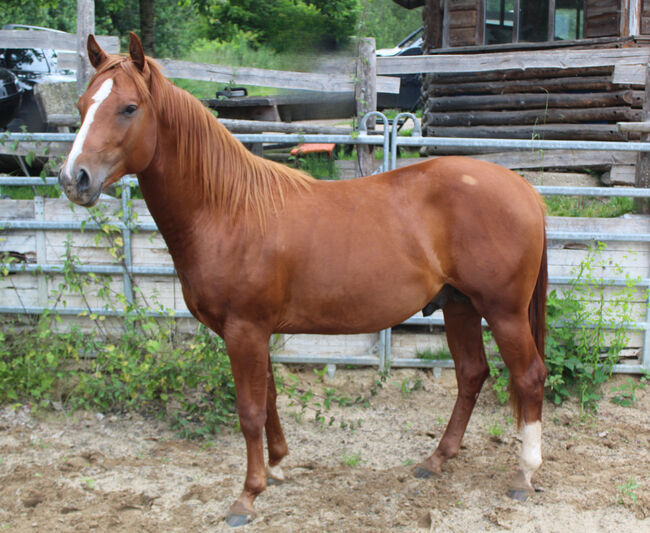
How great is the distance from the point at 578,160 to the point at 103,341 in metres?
6.78

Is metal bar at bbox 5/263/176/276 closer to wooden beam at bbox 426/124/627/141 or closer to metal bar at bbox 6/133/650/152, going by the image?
metal bar at bbox 6/133/650/152

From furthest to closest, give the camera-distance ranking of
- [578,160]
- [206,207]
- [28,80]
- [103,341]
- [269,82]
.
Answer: [28,80] < [578,160] < [269,82] < [103,341] < [206,207]

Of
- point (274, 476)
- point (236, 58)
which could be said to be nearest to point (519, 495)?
point (274, 476)

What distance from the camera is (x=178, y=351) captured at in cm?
424

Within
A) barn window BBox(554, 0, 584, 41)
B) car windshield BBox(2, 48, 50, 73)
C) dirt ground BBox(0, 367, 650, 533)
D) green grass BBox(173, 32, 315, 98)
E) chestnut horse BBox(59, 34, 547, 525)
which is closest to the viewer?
chestnut horse BBox(59, 34, 547, 525)

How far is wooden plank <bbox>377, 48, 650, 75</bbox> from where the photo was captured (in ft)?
18.1

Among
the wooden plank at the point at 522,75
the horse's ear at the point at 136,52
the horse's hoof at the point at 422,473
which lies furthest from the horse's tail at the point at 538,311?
the wooden plank at the point at 522,75

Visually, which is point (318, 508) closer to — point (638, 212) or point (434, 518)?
point (434, 518)

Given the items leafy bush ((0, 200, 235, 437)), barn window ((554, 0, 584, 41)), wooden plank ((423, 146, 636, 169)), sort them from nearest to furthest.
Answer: leafy bush ((0, 200, 235, 437)), wooden plank ((423, 146, 636, 169)), barn window ((554, 0, 584, 41))

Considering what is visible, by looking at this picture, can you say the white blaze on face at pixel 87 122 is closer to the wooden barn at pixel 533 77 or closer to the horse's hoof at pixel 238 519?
the horse's hoof at pixel 238 519

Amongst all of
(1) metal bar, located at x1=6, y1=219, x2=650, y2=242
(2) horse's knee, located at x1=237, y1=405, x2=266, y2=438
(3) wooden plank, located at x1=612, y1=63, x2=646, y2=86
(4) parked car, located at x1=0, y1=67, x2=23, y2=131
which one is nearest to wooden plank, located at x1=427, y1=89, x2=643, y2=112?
(3) wooden plank, located at x1=612, y1=63, x2=646, y2=86

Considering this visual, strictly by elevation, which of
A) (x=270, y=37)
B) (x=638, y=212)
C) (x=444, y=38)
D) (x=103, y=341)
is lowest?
(x=103, y=341)

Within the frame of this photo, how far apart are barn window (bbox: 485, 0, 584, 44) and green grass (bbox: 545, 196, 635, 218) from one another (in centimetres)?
384

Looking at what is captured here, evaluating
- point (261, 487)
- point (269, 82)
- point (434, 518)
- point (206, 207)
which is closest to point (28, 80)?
point (269, 82)
